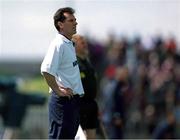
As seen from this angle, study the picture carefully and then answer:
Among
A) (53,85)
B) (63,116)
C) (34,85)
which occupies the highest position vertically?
(53,85)

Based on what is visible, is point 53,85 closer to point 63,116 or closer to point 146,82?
point 63,116

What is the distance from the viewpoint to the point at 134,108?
22.2 meters

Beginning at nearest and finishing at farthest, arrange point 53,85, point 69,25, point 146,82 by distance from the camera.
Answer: point 53,85, point 69,25, point 146,82

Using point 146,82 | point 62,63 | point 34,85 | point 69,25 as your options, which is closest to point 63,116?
point 62,63

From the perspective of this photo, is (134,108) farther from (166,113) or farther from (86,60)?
(86,60)

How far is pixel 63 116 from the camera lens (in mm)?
11562

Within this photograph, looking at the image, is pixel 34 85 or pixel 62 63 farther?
pixel 34 85

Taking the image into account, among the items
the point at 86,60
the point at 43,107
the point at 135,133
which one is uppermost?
the point at 86,60

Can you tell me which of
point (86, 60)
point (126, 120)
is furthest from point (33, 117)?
point (86, 60)

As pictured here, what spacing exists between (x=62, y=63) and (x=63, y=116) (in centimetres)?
64

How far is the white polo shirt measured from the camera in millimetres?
11305

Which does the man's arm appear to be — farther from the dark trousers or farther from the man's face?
the man's face

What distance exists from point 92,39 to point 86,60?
11.4m

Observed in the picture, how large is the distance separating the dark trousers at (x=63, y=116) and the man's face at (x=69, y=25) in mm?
761
